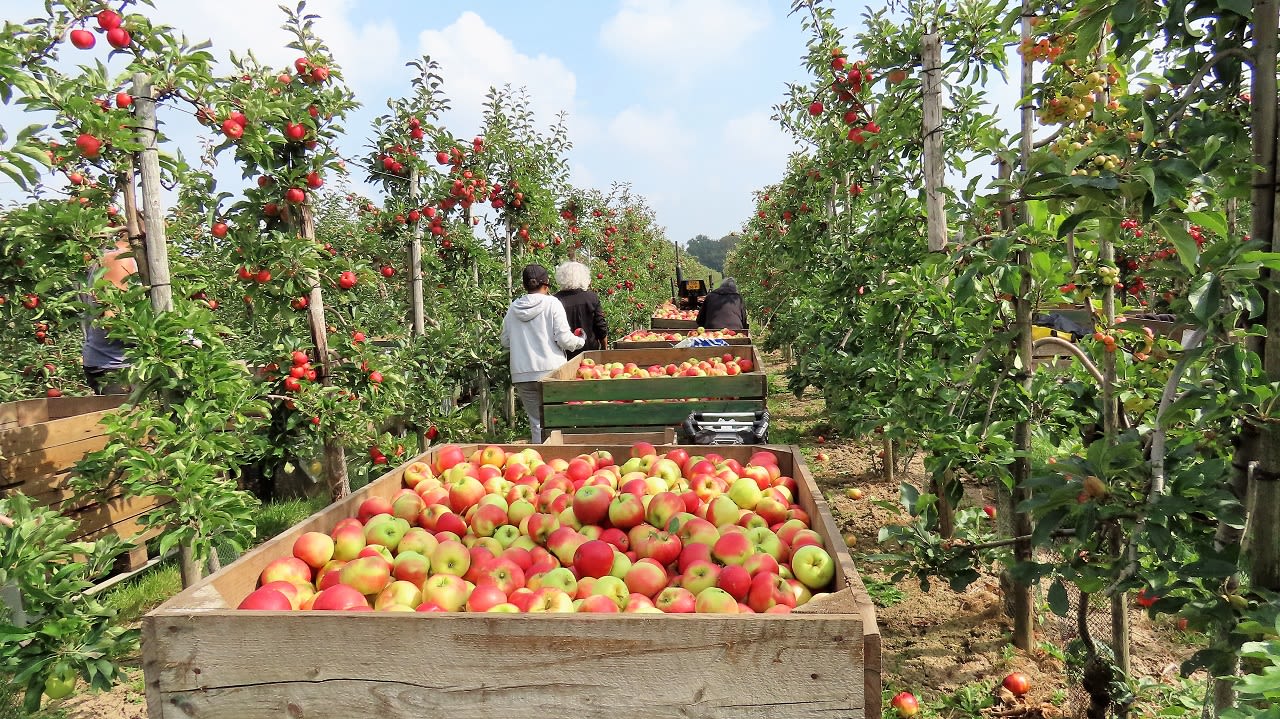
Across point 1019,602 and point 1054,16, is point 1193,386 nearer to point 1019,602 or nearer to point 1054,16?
point 1054,16

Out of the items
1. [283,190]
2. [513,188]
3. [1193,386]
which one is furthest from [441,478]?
[513,188]

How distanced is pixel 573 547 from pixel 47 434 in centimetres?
374

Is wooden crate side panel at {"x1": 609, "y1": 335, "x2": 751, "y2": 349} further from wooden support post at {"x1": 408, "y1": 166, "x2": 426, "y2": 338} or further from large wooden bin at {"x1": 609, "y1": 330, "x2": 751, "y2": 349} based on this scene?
wooden support post at {"x1": 408, "y1": 166, "x2": 426, "y2": 338}

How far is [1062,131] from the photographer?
2.70 m

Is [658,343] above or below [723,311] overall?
below

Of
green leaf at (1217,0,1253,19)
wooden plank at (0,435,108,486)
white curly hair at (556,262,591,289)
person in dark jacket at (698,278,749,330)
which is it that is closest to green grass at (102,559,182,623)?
wooden plank at (0,435,108,486)

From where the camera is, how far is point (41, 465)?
411cm

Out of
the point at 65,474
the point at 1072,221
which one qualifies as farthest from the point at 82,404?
the point at 1072,221

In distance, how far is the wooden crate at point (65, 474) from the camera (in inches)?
156

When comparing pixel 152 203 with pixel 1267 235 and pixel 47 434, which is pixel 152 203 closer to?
pixel 47 434

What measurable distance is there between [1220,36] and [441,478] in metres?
2.86

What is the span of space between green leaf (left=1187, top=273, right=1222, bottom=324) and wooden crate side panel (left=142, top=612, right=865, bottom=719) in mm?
891

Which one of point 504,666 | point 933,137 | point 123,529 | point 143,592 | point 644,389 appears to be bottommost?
point 143,592

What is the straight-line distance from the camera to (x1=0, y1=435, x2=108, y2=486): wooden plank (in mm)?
3938
